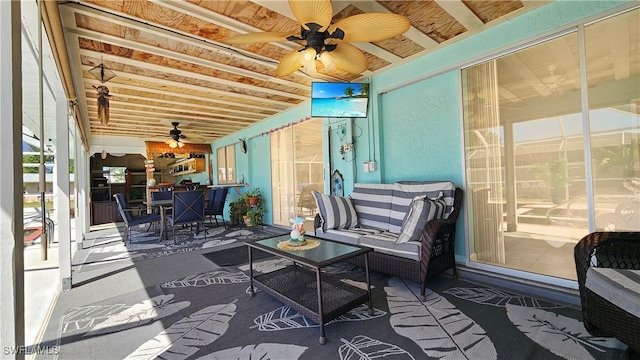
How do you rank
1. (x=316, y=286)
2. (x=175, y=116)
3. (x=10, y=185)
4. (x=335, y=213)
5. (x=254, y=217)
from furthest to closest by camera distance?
(x=254, y=217)
(x=175, y=116)
(x=335, y=213)
(x=316, y=286)
(x=10, y=185)

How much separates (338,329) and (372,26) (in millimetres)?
2322

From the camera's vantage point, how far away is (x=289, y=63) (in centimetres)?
252

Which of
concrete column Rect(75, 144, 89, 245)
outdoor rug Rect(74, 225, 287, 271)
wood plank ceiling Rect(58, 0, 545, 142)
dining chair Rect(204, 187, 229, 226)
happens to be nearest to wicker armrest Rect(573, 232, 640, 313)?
wood plank ceiling Rect(58, 0, 545, 142)

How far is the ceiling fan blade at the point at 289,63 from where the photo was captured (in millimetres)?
2418

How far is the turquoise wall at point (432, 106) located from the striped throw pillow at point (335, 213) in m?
0.76

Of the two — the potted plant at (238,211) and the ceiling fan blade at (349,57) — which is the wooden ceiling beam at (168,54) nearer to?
the ceiling fan blade at (349,57)

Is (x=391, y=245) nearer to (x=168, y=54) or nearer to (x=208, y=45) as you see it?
(x=208, y=45)

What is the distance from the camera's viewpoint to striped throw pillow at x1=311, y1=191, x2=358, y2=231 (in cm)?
340

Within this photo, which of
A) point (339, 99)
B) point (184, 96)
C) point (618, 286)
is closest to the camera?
point (618, 286)

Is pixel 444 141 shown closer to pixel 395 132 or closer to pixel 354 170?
pixel 395 132

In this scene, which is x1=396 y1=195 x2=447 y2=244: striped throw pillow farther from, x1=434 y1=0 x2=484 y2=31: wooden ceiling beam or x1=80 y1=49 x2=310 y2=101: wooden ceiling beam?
x1=80 y1=49 x2=310 y2=101: wooden ceiling beam

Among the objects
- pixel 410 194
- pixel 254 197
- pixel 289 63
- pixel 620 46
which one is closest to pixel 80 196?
pixel 254 197

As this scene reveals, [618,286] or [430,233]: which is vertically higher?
[430,233]

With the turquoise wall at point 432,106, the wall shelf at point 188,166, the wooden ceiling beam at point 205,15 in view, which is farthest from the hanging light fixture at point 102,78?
the wall shelf at point 188,166
